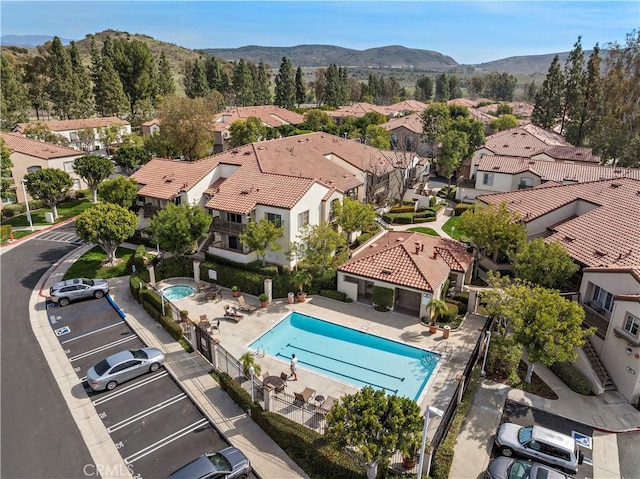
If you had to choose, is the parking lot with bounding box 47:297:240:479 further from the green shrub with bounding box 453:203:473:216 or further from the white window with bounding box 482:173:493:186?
the white window with bounding box 482:173:493:186

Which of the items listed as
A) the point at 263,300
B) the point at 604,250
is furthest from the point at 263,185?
the point at 604,250

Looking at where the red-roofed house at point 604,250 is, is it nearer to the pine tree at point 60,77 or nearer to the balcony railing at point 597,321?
the balcony railing at point 597,321

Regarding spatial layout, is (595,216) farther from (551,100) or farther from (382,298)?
(551,100)

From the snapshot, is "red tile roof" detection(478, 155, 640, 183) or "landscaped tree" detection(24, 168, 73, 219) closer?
"landscaped tree" detection(24, 168, 73, 219)

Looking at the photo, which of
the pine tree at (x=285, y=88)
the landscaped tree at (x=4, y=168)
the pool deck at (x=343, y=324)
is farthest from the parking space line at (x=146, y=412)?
the pine tree at (x=285, y=88)

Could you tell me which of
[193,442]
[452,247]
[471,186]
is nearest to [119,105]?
[471,186]

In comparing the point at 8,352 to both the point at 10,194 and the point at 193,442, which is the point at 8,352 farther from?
the point at 10,194

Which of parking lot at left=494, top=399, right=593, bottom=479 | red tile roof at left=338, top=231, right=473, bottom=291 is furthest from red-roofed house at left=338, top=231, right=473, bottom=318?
parking lot at left=494, top=399, right=593, bottom=479
